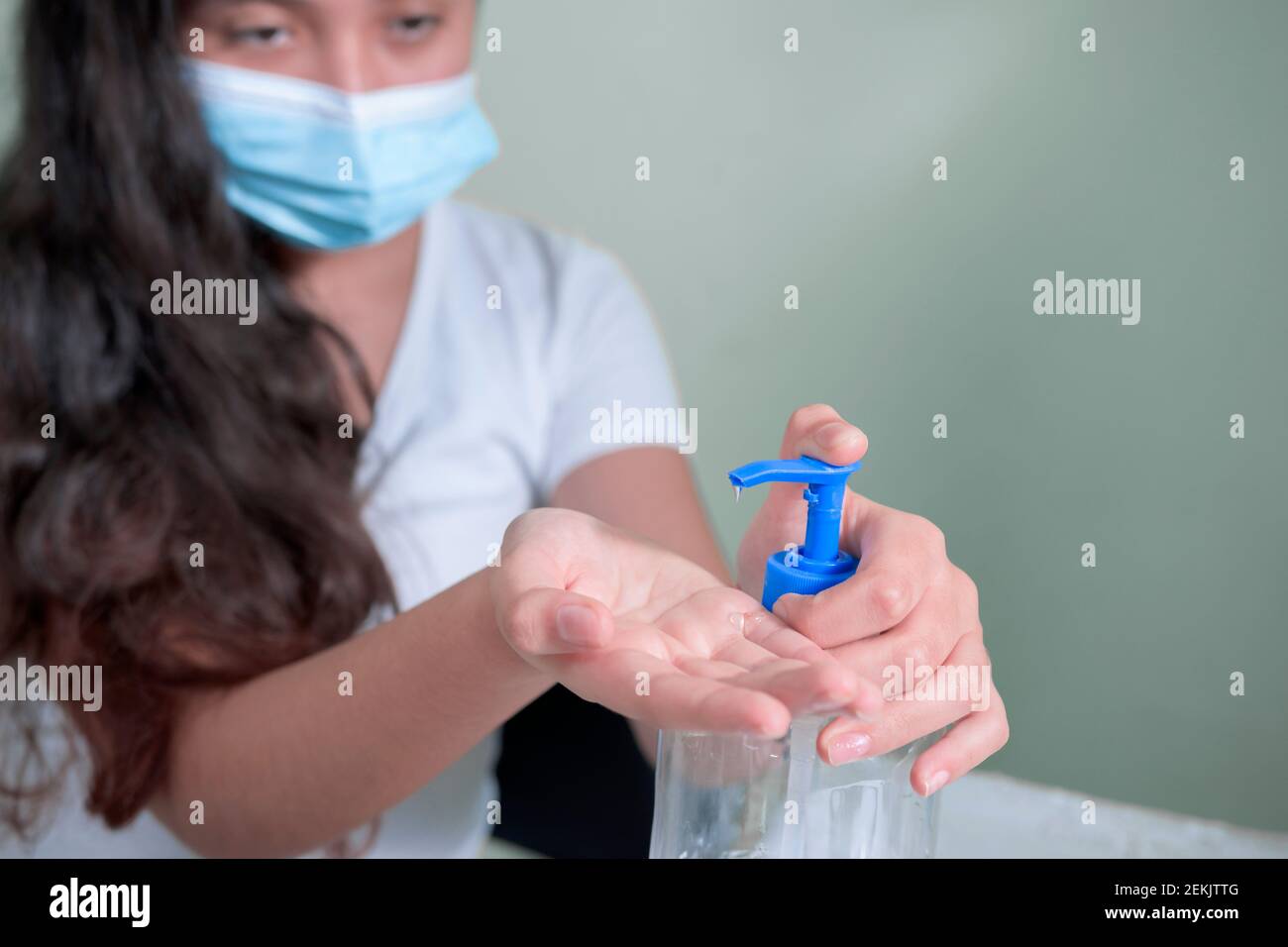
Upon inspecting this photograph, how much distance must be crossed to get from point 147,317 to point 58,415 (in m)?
0.13

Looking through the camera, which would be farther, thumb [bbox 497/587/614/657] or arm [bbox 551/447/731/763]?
arm [bbox 551/447/731/763]

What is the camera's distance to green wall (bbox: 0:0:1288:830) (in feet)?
4.23

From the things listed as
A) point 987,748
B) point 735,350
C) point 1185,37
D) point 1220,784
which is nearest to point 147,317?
point 735,350

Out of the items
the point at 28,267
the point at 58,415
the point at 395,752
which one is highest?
the point at 28,267

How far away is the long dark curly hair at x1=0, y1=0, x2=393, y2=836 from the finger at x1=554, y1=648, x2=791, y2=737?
536 mm

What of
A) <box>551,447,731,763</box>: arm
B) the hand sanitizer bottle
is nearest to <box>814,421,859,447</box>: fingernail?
the hand sanitizer bottle

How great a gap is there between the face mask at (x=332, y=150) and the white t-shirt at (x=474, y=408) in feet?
0.47

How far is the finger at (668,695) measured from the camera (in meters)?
0.47

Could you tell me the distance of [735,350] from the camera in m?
1.46

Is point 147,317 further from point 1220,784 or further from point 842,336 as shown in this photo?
point 1220,784

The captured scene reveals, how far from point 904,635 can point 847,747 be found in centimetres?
8

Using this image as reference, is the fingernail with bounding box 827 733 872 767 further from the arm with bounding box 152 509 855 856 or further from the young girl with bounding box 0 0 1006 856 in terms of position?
the young girl with bounding box 0 0 1006 856

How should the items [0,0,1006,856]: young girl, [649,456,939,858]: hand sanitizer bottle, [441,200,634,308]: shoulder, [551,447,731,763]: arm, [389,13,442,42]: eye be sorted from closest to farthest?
[649,456,939,858]: hand sanitizer bottle
[0,0,1006,856]: young girl
[389,13,442,42]: eye
[551,447,731,763]: arm
[441,200,634,308]: shoulder

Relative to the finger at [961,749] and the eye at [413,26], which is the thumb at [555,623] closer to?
the finger at [961,749]
